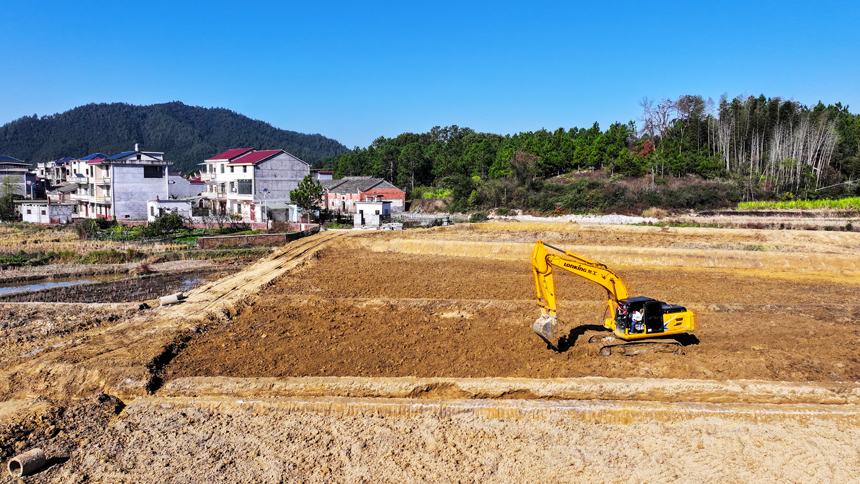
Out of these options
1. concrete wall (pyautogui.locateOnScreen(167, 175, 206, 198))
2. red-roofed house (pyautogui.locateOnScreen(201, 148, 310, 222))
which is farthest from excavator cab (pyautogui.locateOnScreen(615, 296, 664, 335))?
concrete wall (pyautogui.locateOnScreen(167, 175, 206, 198))

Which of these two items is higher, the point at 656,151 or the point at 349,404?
the point at 656,151

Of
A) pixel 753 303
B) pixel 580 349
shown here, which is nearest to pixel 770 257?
pixel 753 303

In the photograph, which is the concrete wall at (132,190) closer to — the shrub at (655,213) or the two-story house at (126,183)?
the two-story house at (126,183)

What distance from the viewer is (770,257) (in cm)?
2077

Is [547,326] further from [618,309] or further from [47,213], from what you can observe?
[47,213]

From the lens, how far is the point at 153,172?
1820 inches

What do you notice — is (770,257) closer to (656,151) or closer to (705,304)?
(705,304)

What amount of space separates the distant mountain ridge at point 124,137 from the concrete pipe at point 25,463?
141998 millimetres

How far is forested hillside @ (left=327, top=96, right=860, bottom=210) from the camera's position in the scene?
40062mm

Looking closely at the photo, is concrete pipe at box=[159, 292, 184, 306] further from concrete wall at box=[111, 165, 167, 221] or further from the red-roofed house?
concrete wall at box=[111, 165, 167, 221]

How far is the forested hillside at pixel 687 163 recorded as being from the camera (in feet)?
131

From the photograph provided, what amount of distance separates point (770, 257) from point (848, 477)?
16.0 metres

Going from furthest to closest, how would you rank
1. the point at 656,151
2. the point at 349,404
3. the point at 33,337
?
the point at 656,151 < the point at 33,337 < the point at 349,404

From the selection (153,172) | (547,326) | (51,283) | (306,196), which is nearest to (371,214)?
(306,196)
